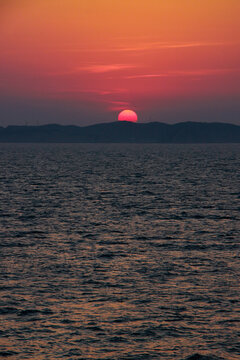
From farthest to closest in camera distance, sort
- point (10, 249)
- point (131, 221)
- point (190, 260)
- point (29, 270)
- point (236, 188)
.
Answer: point (236, 188) < point (131, 221) < point (10, 249) < point (190, 260) < point (29, 270)

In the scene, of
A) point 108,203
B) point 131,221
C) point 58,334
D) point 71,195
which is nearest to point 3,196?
point 71,195

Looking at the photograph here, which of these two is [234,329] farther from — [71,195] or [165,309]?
[71,195]

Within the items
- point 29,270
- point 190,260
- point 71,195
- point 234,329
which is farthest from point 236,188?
point 234,329

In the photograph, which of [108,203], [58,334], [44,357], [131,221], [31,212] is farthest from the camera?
[108,203]

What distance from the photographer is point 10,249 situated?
97.0 ft

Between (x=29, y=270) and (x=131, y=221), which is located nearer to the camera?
(x=29, y=270)

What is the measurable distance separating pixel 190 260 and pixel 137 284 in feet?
17.9

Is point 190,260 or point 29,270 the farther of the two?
point 190,260

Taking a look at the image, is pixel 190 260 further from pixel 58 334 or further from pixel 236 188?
pixel 236 188

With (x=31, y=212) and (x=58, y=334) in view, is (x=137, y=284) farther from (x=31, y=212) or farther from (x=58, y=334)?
→ (x=31, y=212)

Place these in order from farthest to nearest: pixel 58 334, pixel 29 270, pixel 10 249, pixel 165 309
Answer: pixel 10 249 → pixel 29 270 → pixel 165 309 → pixel 58 334

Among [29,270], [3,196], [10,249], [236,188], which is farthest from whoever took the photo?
[236,188]

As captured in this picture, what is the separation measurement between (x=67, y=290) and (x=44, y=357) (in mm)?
6477

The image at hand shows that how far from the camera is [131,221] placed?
4059cm
